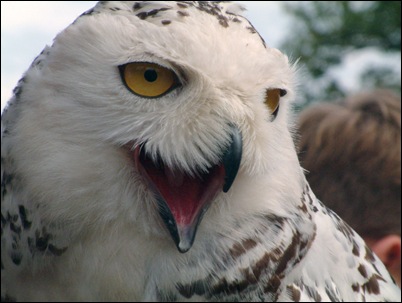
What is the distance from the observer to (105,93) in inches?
63.0

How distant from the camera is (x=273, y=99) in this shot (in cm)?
170

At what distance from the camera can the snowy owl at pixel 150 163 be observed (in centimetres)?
155

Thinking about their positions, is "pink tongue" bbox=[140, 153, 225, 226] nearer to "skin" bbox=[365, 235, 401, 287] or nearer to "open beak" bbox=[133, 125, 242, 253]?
"open beak" bbox=[133, 125, 242, 253]

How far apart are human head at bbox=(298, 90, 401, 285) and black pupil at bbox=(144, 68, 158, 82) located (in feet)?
3.75

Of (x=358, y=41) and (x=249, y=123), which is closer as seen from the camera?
(x=249, y=123)

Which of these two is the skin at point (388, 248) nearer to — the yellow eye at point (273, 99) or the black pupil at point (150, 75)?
the yellow eye at point (273, 99)

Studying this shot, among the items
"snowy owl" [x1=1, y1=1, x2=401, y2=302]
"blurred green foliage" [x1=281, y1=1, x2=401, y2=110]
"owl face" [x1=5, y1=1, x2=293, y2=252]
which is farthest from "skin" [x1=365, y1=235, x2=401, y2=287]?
"blurred green foliage" [x1=281, y1=1, x2=401, y2=110]

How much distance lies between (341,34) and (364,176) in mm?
4796

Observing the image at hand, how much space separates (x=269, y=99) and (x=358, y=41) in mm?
5560

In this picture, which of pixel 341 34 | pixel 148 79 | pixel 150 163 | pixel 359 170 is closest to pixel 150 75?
pixel 148 79

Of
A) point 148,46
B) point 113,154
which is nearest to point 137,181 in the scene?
point 113,154

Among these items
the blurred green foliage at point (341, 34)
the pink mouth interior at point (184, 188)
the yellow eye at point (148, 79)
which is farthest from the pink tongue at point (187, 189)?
the blurred green foliage at point (341, 34)

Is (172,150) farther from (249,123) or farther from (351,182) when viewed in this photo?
(351,182)

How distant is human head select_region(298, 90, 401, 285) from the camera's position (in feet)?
8.54
